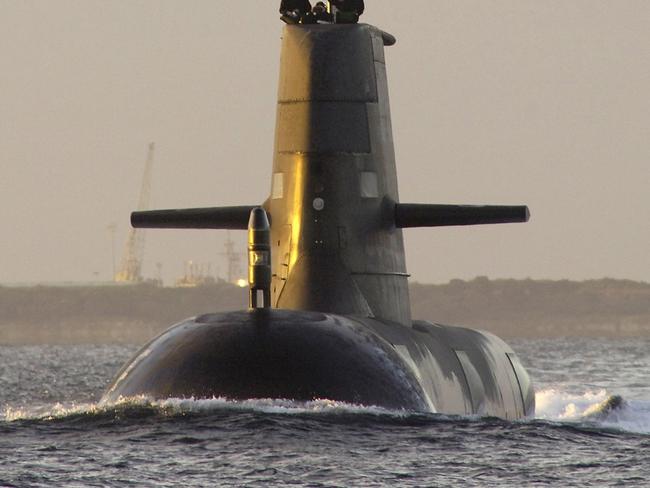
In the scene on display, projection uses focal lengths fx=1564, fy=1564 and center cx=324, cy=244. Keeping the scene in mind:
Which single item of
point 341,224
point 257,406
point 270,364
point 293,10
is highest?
point 293,10

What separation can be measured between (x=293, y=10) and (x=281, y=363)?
8.76m

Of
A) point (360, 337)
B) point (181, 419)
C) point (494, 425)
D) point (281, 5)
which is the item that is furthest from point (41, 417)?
point (281, 5)

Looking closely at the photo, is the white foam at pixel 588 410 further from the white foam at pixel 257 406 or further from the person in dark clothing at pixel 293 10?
the person in dark clothing at pixel 293 10

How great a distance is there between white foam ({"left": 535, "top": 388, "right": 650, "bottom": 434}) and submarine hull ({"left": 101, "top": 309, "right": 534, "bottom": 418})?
7.32 meters

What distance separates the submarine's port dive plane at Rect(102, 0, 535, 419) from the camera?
83.3 ft

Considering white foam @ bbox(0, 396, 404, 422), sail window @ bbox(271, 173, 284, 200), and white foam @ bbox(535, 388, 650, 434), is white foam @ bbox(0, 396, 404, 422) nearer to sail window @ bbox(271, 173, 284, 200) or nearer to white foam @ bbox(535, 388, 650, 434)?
sail window @ bbox(271, 173, 284, 200)

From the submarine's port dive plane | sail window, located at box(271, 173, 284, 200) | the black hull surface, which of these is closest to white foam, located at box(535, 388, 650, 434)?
the submarine's port dive plane

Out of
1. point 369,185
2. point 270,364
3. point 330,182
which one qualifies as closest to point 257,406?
point 270,364

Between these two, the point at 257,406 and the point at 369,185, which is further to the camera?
the point at 369,185

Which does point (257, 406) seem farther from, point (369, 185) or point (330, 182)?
point (369, 185)

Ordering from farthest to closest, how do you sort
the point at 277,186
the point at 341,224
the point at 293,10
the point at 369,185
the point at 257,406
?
the point at 293,10, the point at 277,186, the point at 369,185, the point at 341,224, the point at 257,406

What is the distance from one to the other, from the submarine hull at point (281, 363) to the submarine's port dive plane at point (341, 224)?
6 centimetres

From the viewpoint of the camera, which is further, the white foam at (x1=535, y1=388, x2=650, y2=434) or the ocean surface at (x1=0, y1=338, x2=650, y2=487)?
the white foam at (x1=535, y1=388, x2=650, y2=434)

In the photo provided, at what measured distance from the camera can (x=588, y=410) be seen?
41.3 meters
